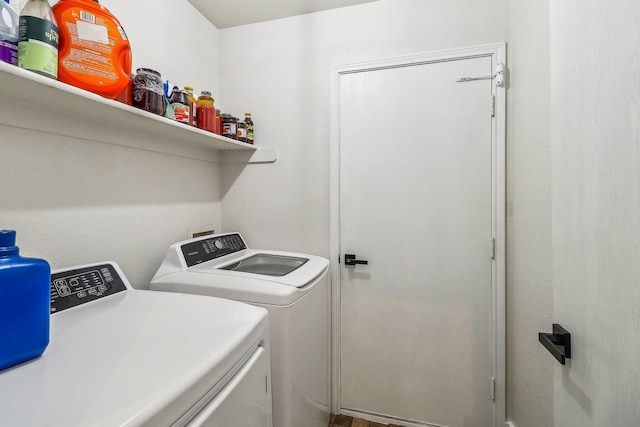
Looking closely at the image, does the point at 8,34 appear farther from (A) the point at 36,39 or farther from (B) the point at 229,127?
(B) the point at 229,127

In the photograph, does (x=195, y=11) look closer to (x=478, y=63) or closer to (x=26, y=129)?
(x=26, y=129)

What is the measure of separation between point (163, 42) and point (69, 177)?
97 centimetres

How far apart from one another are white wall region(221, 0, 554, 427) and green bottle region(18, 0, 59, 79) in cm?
126

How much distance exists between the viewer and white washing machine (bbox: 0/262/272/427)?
1.62 ft

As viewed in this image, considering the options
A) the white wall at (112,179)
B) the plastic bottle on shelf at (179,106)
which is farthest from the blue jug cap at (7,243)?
the plastic bottle on shelf at (179,106)

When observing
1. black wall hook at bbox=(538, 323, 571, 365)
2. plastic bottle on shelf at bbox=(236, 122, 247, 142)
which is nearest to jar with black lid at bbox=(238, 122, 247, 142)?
plastic bottle on shelf at bbox=(236, 122, 247, 142)

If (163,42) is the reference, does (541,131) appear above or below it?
below

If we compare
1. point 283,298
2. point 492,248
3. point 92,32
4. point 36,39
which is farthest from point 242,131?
point 492,248

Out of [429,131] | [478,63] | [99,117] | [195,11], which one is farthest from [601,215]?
[195,11]

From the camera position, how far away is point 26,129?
0.98m

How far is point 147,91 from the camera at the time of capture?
45.1 inches

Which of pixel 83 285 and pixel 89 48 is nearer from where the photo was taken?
pixel 89 48

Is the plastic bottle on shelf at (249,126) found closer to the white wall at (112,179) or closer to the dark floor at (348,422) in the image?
the white wall at (112,179)

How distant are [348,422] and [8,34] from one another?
2.37 meters
